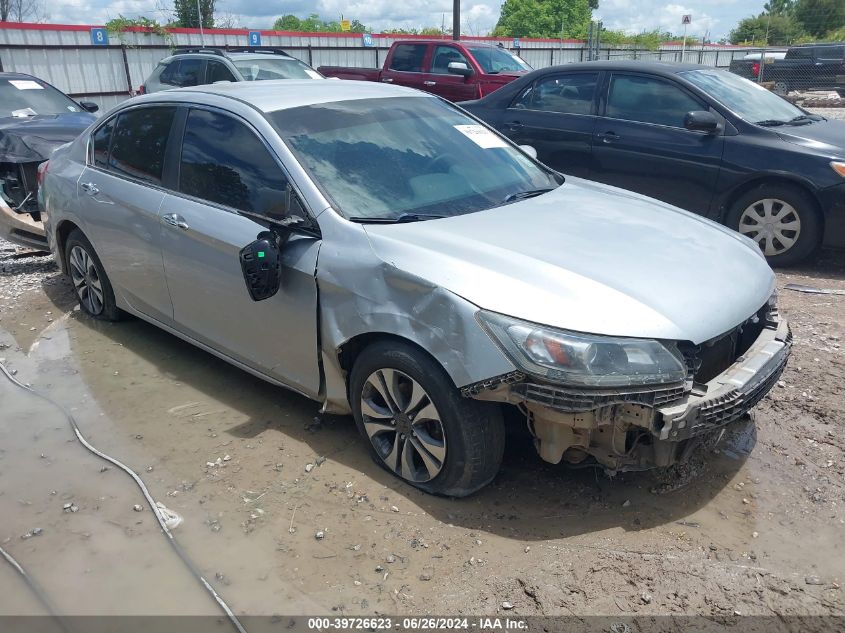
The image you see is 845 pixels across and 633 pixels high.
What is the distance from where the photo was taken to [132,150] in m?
4.65

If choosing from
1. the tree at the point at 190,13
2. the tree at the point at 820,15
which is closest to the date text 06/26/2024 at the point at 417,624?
the tree at the point at 190,13

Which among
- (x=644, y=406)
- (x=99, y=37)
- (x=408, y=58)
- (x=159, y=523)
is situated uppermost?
(x=99, y=37)

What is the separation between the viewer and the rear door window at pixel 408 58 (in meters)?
13.2

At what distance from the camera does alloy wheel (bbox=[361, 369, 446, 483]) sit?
10.2 feet

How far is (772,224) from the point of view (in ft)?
20.6

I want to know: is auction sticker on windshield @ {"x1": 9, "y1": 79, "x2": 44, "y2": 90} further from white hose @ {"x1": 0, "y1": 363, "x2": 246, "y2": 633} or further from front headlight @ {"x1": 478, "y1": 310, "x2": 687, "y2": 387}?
front headlight @ {"x1": 478, "y1": 310, "x2": 687, "y2": 387}

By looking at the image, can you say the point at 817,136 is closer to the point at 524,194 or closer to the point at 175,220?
the point at 524,194

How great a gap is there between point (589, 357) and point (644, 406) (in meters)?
0.27

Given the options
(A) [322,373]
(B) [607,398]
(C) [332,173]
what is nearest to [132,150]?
(C) [332,173]

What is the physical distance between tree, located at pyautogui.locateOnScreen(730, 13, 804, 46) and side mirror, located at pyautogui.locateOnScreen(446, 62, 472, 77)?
3790 centimetres

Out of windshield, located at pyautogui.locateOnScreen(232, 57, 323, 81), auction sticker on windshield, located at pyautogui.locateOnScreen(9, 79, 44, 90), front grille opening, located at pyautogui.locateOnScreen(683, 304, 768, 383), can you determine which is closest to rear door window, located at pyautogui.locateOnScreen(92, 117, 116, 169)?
front grille opening, located at pyautogui.locateOnScreen(683, 304, 768, 383)

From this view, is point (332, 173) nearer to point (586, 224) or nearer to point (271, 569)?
point (586, 224)

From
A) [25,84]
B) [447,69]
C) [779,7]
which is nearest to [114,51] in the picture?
[447,69]

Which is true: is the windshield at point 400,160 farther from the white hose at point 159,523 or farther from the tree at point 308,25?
the tree at point 308,25
